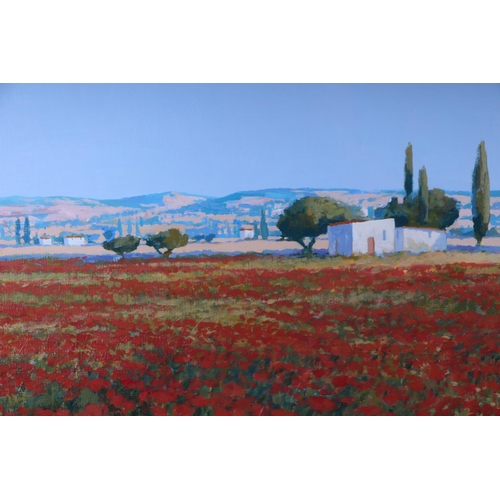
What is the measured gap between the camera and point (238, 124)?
176 inches

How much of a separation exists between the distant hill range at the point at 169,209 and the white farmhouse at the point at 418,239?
239 mm

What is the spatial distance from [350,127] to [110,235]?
8.56 ft

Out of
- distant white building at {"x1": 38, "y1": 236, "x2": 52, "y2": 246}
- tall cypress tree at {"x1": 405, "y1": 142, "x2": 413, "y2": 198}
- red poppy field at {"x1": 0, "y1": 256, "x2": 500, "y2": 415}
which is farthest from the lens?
distant white building at {"x1": 38, "y1": 236, "x2": 52, "y2": 246}

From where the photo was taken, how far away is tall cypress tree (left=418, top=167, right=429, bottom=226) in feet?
14.2

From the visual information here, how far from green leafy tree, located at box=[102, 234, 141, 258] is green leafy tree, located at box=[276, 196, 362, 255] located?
144cm

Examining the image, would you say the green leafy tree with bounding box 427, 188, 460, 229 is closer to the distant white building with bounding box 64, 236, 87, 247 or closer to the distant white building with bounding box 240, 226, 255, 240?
the distant white building with bounding box 240, 226, 255, 240

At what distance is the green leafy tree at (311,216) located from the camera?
4.38 metres

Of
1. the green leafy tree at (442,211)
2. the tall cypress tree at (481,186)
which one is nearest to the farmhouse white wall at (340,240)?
the green leafy tree at (442,211)

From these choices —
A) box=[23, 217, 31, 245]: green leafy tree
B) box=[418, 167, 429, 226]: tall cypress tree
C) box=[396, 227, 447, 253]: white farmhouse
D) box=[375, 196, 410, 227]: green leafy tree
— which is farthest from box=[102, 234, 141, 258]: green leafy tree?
box=[418, 167, 429, 226]: tall cypress tree

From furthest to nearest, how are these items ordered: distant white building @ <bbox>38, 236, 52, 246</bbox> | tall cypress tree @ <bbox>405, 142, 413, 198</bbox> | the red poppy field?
distant white building @ <bbox>38, 236, 52, 246</bbox>
tall cypress tree @ <bbox>405, 142, 413, 198</bbox>
the red poppy field

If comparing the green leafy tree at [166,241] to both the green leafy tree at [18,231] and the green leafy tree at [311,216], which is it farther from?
the green leafy tree at [18,231]

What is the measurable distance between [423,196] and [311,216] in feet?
3.57

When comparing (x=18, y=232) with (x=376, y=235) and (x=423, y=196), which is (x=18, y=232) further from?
(x=423, y=196)

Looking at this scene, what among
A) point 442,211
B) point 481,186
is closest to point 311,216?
point 442,211
